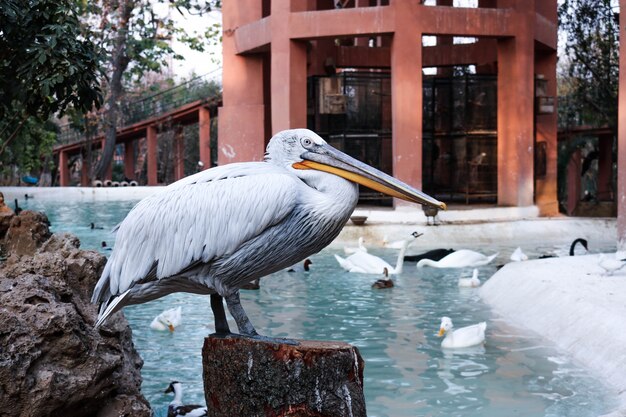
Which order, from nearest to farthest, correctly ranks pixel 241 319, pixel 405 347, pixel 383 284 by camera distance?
pixel 241 319, pixel 405 347, pixel 383 284

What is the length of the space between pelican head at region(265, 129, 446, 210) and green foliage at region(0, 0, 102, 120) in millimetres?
4121

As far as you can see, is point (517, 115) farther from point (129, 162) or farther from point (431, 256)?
point (129, 162)

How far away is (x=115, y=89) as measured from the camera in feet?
107

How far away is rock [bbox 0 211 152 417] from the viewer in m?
4.37

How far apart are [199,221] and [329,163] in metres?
0.67

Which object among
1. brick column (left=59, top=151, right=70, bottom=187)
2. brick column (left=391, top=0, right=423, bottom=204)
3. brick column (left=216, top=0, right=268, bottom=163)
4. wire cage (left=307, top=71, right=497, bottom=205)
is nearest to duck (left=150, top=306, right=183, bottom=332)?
brick column (left=391, top=0, right=423, bottom=204)

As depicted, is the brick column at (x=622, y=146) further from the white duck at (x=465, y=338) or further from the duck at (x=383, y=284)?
the white duck at (x=465, y=338)

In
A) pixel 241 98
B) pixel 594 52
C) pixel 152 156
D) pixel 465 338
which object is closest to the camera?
pixel 465 338

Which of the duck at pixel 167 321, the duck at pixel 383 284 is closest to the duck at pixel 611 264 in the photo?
the duck at pixel 383 284

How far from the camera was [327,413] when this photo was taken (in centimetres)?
407

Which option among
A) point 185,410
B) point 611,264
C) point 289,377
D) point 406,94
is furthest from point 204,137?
point 289,377

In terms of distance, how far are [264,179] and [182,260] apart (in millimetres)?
536

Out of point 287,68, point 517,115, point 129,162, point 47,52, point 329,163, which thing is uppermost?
point 287,68

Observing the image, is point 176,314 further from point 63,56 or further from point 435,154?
point 435,154
